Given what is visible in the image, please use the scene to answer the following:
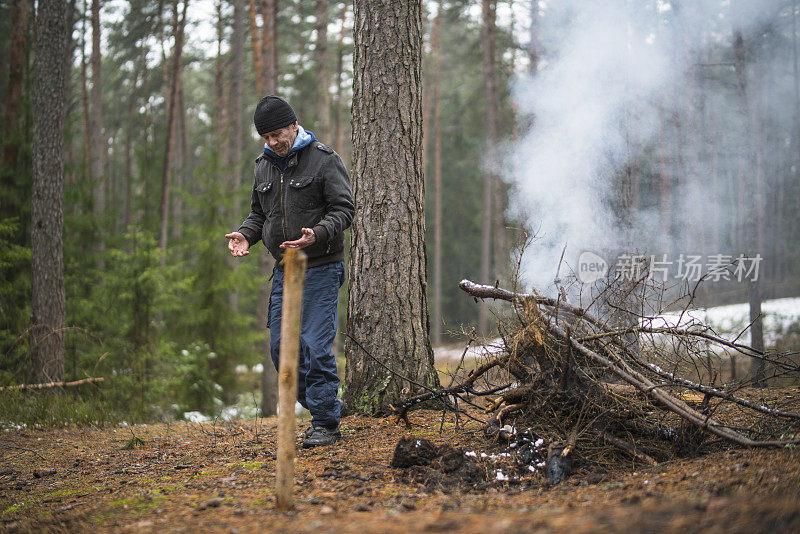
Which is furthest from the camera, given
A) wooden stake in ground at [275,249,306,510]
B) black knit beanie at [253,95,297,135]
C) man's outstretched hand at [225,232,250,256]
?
black knit beanie at [253,95,297,135]

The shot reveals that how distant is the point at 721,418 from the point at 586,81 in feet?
19.5

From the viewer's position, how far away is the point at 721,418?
4.13 metres

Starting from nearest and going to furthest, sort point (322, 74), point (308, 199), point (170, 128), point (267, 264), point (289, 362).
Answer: point (289, 362) < point (308, 199) < point (267, 264) < point (322, 74) < point (170, 128)

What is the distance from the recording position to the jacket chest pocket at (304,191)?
4.14 metres

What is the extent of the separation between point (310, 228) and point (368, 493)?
1841 millimetres

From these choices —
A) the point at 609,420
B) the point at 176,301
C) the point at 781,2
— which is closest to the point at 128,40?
the point at 176,301

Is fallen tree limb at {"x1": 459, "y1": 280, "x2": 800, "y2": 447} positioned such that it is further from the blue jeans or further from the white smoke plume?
the white smoke plume

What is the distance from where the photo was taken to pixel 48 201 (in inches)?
323

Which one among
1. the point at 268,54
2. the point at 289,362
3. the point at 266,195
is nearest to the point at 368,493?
the point at 289,362

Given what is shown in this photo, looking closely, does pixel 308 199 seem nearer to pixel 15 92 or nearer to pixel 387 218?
pixel 387 218

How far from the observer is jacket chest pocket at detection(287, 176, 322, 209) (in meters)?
4.14

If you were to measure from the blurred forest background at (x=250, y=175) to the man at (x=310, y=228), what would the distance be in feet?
2.96

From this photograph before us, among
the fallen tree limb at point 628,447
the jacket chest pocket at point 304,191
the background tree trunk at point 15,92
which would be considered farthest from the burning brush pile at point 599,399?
the background tree trunk at point 15,92

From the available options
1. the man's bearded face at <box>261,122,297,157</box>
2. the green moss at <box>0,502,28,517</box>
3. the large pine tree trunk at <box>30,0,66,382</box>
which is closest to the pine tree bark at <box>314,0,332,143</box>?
the large pine tree trunk at <box>30,0,66,382</box>
